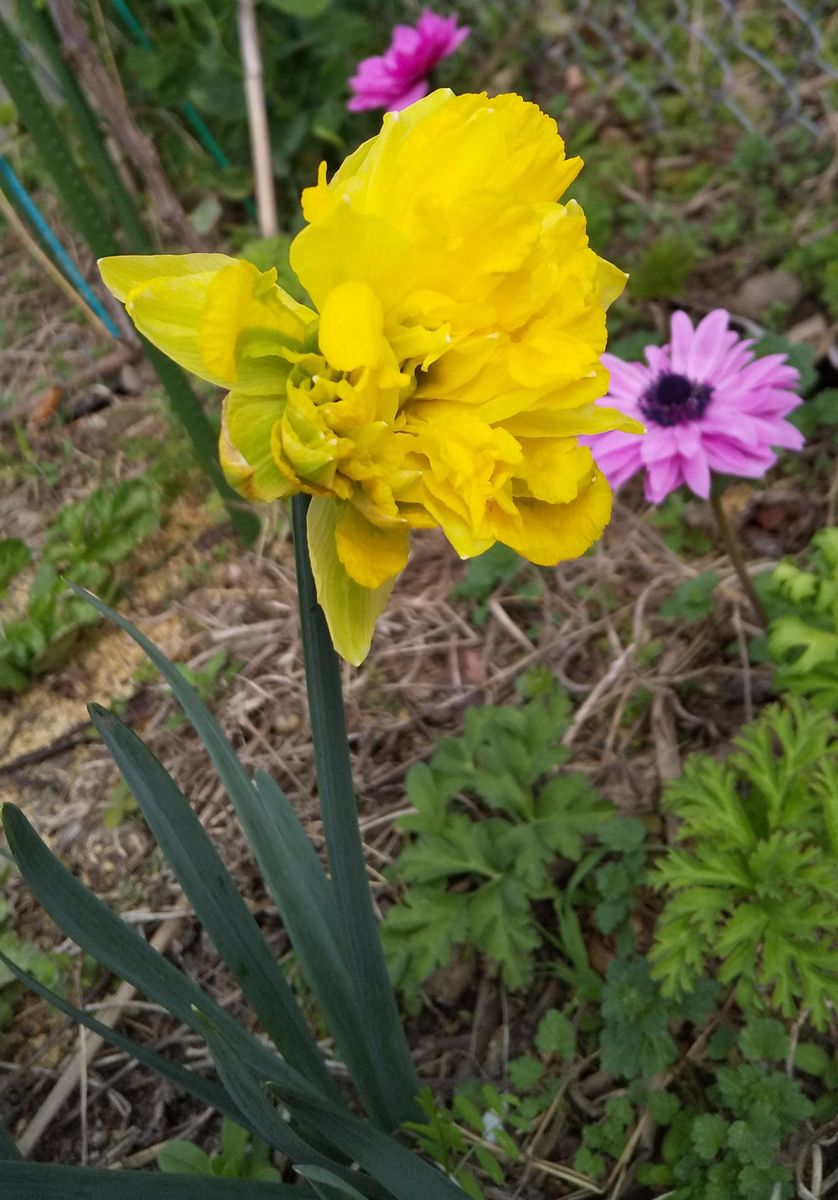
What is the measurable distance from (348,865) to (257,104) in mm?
2032

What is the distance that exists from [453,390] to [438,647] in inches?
44.3

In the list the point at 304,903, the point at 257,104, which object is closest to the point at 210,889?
the point at 304,903

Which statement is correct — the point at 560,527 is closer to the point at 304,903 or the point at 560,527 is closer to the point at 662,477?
the point at 304,903

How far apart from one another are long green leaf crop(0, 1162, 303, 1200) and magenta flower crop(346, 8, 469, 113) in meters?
2.18

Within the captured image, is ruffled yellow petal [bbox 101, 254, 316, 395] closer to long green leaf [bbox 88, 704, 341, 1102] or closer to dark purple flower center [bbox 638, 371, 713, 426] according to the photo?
long green leaf [bbox 88, 704, 341, 1102]

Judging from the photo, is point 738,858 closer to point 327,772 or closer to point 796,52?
point 327,772

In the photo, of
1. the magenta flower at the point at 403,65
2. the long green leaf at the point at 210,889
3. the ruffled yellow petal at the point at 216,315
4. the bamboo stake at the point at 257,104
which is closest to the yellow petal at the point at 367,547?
the ruffled yellow petal at the point at 216,315

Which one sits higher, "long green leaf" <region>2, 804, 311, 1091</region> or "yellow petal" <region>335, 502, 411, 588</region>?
"yellow petal" <region>335, 502, 411, 588</region>

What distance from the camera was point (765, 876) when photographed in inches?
40.7

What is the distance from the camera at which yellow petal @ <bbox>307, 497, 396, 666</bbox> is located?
2.07 ft

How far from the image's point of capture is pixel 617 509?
1859 millimetres

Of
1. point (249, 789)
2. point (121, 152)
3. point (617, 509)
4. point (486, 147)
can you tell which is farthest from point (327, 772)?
point (121, 152)

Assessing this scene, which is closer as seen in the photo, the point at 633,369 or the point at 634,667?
the point at 633,369


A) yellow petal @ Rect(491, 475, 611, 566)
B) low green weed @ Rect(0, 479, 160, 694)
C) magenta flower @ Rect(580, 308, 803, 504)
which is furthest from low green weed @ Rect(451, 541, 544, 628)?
yellow petal @ Rect(491, 475, 611, 566)
